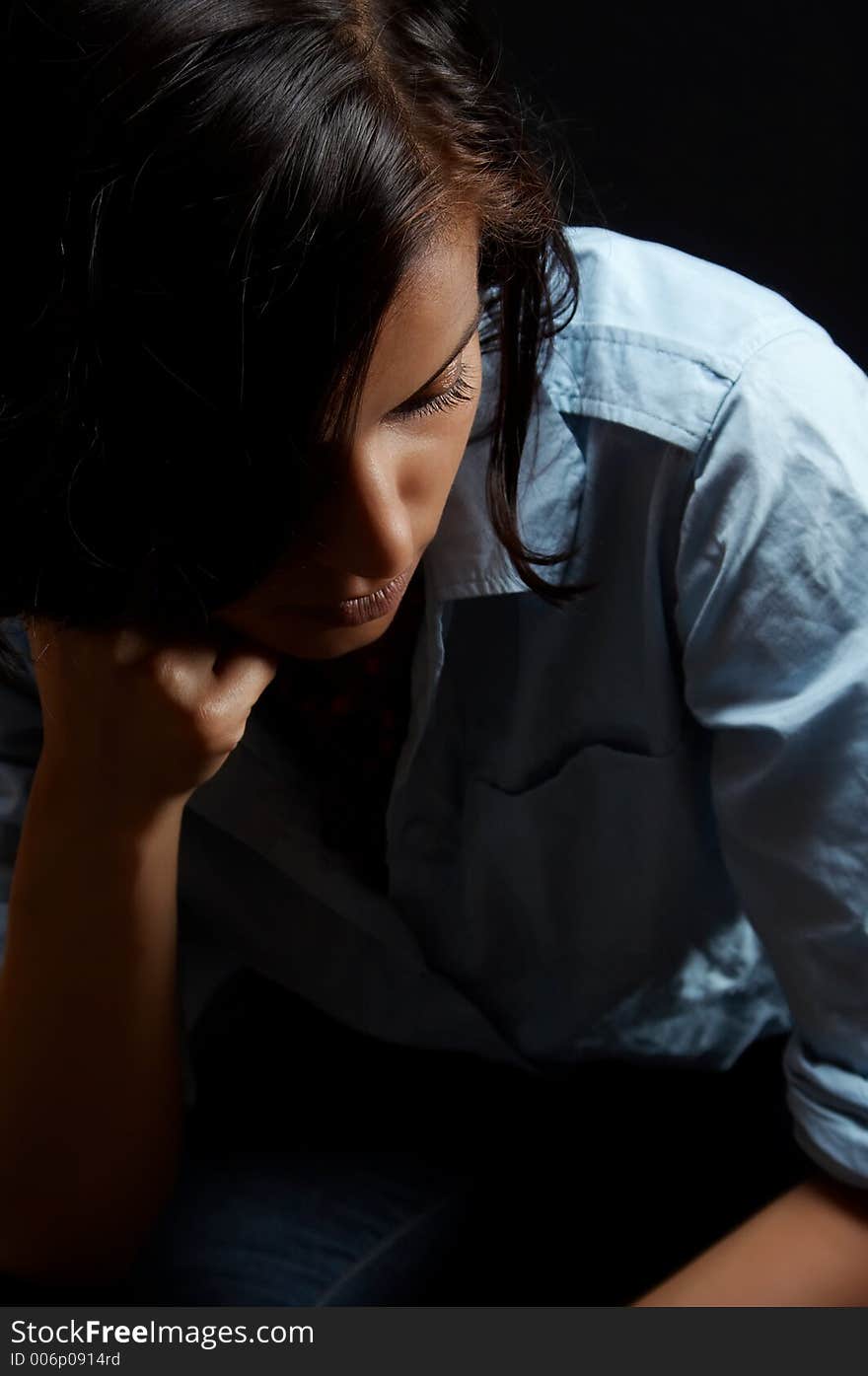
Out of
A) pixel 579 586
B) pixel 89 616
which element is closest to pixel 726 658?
pixel 579 586

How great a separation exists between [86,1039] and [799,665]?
51cm

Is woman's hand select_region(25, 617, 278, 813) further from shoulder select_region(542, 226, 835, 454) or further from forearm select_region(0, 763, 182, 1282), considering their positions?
shoulder select_region(542, 226, 835, 454)

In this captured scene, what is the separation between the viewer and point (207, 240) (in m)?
0.55

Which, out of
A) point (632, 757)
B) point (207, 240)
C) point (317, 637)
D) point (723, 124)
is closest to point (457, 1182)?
point (632, 757)

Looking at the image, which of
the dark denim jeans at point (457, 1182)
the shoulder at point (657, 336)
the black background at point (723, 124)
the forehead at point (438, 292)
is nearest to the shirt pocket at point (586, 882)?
the dark denim jeans at point (457, 1182)

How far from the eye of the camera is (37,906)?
860 mm

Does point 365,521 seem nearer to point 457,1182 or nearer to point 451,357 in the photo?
point 451,357

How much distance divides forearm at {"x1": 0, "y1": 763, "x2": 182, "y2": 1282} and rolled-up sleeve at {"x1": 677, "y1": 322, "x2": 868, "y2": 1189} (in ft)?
1.09

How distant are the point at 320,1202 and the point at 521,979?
23 cm

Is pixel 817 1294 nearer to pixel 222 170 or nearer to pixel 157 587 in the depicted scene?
pixel 157 587

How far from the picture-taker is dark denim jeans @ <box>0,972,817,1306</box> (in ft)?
3.27

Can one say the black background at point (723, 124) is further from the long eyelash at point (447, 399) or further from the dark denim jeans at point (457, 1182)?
the dark denim jeans at point (457, 1182)

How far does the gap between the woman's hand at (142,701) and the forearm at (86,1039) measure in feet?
0.12

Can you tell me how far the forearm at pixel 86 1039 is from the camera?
0.84 meters
